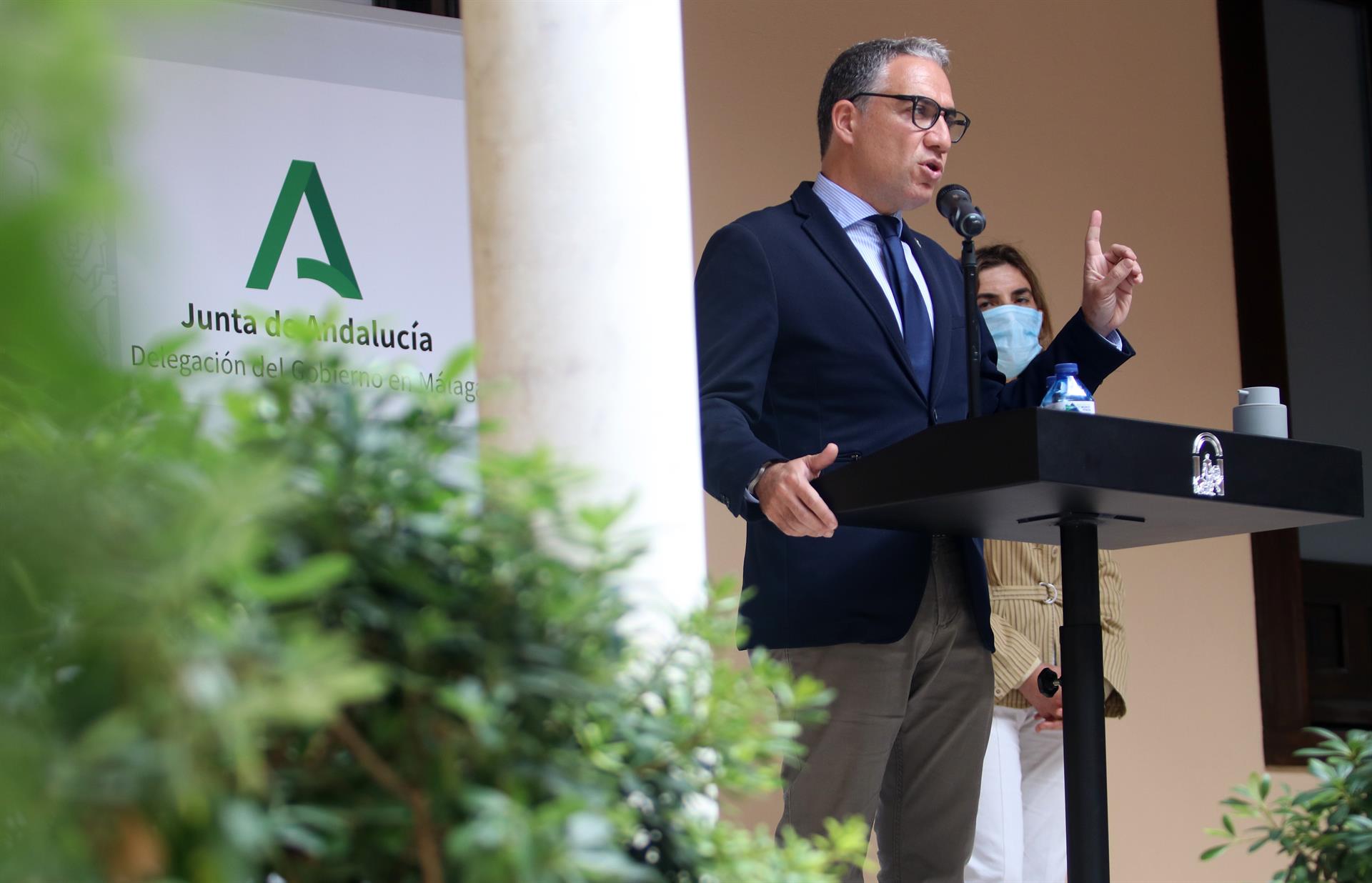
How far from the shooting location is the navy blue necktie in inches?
97.3

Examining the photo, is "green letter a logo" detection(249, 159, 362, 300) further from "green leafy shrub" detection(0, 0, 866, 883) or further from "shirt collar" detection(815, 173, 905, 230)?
"green leafy shrub" detection(0, 0, 866, 883)

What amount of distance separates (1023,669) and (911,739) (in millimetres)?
1040

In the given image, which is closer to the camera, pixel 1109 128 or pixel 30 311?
pixel 30 311

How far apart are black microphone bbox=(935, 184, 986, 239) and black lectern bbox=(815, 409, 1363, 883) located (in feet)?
1.29

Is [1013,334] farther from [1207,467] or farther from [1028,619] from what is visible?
[1207,467]

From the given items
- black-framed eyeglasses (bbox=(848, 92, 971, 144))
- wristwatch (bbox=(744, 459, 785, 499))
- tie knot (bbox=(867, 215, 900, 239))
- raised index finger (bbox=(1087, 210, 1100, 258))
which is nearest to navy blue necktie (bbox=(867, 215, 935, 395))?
tie knot (bbox=(867, 215, 900, 239))

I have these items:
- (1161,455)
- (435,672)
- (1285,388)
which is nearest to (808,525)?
(1161,455)

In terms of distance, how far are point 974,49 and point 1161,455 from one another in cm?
367

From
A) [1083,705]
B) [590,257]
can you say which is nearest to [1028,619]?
[1083,705]

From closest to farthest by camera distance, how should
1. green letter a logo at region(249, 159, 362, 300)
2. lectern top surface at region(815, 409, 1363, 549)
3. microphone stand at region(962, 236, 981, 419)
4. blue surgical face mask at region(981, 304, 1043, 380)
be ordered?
1. lectern top surface at region(815, 409, 1363, 549)
2. microphone stand at region(962, 236, 981, 419)
3. green letter a logo at region(249, 159, 362, 300)
4. blue surgical face mask at region(981, 304, 1043, 380)

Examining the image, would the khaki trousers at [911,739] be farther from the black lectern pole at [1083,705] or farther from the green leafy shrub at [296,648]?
the green leafy shrub at [296,648]

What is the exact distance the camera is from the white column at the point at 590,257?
1.38 metres

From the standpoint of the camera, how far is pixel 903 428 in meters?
2.37

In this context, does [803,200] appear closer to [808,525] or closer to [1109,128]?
[808,525]
